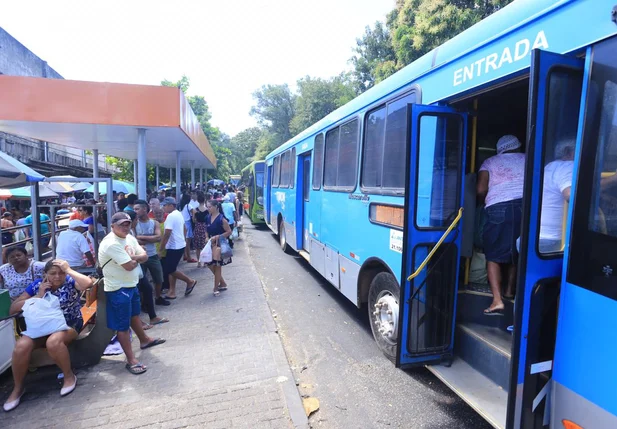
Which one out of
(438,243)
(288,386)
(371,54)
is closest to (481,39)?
(438,243)

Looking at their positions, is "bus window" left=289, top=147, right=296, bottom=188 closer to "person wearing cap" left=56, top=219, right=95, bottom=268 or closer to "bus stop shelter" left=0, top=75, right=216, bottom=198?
"bus stop shelter" left=0, top=75, right=216, bottom=198

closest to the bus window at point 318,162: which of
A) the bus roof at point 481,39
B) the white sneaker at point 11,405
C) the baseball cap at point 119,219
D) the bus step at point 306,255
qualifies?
the bus step at point 306,255

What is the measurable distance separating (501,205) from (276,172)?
9117 mm

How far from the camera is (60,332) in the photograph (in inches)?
141

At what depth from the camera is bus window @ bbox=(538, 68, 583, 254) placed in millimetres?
1987

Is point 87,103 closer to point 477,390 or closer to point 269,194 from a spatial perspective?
point 477,390

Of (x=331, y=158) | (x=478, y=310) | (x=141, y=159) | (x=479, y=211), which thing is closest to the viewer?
(x=478, y=310)

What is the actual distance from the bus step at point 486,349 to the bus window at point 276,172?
843 centimetres

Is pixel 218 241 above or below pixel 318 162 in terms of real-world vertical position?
below

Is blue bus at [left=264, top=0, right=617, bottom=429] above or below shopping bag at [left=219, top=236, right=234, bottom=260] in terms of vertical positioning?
above

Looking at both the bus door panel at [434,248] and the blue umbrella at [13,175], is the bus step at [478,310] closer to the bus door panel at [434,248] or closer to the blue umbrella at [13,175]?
the bus door panel at [434,248]

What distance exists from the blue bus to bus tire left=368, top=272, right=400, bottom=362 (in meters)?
0.02

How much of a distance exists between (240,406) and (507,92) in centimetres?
380

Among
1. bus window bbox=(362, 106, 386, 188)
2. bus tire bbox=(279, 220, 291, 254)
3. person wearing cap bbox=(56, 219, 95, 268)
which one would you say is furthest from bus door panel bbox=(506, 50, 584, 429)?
bus tire bbox=(279, 220, 291, 254)
